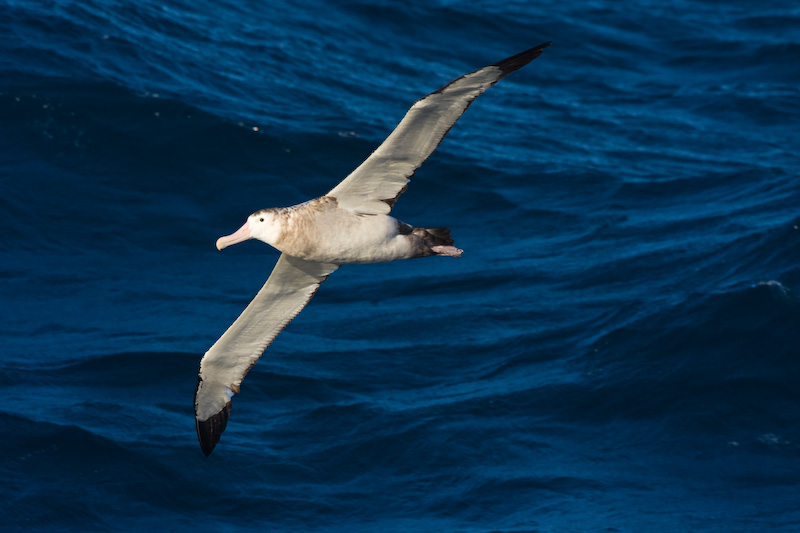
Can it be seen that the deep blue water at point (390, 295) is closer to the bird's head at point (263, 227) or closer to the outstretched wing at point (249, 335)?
the outstretched wing at point (249, 335)

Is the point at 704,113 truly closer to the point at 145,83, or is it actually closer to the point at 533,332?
the point at 533,332

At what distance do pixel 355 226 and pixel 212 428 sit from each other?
11.3 ft

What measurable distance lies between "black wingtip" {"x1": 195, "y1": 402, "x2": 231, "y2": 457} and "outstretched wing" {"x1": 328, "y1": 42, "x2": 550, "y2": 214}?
3.33 meters

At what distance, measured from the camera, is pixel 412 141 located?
11188 mm

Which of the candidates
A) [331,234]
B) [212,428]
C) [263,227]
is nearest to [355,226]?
[331,234]

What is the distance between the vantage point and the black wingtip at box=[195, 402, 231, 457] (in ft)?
44.1

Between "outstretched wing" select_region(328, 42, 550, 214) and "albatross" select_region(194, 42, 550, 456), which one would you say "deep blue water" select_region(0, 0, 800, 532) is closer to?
"albatross" select_region(194, 42, 550, 456)

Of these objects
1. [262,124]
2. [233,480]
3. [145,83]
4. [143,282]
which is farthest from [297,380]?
[145,83]

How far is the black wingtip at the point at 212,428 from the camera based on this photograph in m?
13.5

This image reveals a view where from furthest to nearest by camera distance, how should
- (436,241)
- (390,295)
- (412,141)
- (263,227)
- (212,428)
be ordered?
(390,295) < (212,428) < (436,241) < (263,227) < (412,141)

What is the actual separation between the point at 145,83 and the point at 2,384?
876 centimetres

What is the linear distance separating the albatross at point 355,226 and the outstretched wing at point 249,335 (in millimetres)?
11

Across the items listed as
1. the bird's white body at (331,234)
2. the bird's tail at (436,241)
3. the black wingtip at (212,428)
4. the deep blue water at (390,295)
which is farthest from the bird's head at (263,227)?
the deep blue water at (390,295)

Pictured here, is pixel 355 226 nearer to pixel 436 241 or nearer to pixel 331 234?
pixel 331 234
